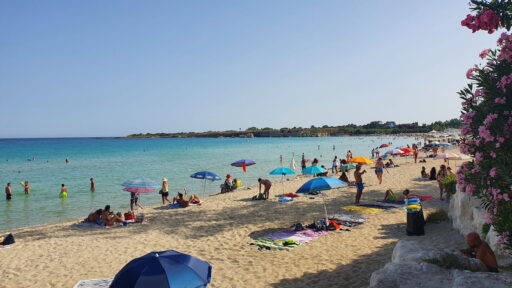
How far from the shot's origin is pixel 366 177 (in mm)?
24719

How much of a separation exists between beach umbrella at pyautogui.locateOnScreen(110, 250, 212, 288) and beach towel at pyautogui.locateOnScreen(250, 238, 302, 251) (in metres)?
4.60

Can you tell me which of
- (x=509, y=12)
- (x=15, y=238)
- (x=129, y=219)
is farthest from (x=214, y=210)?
(x=509, y=12)

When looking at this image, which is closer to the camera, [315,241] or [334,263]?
[334,263]

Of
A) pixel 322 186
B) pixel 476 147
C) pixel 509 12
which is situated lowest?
pixel 322 186

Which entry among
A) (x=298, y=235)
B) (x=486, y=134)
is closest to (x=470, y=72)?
(x=486, y=134)

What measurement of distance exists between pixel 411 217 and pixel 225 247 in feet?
17.1

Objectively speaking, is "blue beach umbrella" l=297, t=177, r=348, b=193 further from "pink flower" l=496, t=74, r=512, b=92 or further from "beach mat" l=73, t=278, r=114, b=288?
"pink flower" l=496, t=74, r=512, b=92

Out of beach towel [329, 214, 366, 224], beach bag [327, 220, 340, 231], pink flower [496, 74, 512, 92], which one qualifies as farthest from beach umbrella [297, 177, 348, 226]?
pink flower [496, 74, 512, 92]

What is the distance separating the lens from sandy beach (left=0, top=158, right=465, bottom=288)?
7.63m

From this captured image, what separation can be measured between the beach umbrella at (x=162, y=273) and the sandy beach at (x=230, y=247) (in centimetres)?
267

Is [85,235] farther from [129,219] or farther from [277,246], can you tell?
[277,246]

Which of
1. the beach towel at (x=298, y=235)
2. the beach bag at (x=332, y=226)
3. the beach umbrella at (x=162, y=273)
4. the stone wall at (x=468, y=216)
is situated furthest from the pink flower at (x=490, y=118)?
the beach bag at (x=332, y=226)

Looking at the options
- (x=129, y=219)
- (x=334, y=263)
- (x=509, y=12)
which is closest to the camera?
(x=509, y=12)

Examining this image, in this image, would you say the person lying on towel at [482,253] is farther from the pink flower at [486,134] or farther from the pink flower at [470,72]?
the pink flower at [470,72]
